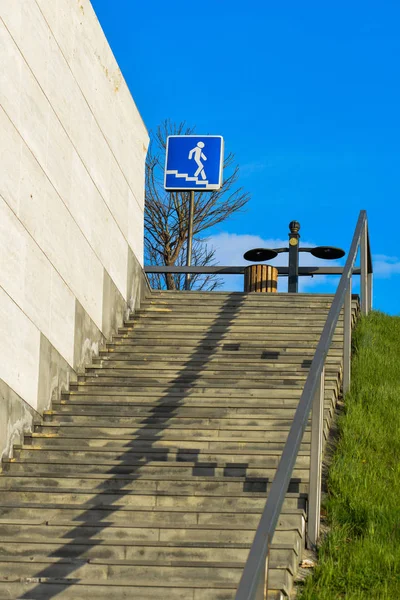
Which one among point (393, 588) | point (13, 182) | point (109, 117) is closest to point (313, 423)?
point (393, 588)

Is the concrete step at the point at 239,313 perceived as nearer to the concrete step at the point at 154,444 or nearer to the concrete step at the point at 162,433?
the concrete step at the point at 162,433

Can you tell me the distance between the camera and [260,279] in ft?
48.5

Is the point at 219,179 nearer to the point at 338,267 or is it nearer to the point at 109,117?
the point at 338,267

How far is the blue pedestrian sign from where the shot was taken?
17719 mm

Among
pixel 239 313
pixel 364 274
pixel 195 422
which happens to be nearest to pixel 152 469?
pixel 195 422

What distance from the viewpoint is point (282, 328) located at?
11.5 meters

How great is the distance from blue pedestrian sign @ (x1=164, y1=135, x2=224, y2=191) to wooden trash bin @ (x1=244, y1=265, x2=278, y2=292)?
3233 mm

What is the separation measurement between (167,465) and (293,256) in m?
8.19

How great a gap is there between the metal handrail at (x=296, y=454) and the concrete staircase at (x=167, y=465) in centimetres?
29

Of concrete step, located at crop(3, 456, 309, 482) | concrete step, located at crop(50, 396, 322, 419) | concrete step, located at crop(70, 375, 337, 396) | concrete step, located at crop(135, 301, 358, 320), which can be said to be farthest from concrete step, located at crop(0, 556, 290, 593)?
concrete step, located at crop(135, 301, 358, 320)

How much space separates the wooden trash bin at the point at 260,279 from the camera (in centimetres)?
1476

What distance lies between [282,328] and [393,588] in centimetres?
580

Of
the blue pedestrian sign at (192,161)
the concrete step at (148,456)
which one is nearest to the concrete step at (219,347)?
the concrete step at (148,456)

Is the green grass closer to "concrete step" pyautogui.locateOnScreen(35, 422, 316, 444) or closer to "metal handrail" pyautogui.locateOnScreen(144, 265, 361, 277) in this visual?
"concrete step" pyautogui.locateOnScreen(35, 422, 316, 444)
